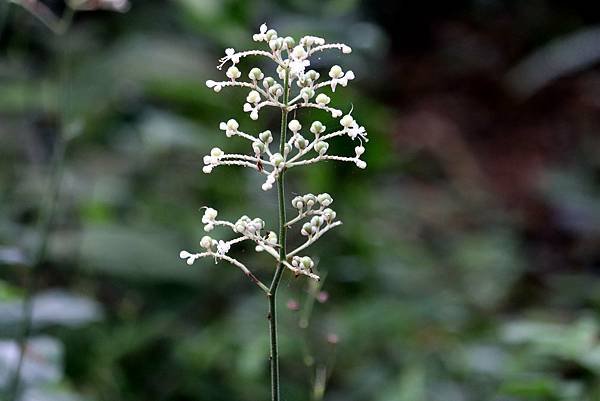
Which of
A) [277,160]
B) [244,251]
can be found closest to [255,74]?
[277,160]

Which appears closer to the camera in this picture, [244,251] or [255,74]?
[255,74]

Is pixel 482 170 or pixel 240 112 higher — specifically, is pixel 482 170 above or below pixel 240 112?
above

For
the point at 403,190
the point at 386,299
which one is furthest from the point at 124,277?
the point at 403,190

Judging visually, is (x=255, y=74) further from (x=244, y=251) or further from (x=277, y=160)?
(x=244, y=251)

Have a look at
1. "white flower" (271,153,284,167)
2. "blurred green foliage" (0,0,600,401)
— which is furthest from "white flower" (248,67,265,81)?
"blurred green foliage" (0,0,600,401)

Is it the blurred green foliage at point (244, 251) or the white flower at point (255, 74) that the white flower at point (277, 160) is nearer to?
the white flower at point (255, 74)

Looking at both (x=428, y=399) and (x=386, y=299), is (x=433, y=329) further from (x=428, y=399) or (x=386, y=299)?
(x=428, y=399)

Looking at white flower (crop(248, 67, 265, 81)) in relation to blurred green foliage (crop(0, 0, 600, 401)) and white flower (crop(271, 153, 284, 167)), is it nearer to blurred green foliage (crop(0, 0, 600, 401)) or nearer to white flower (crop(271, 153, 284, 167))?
white flower (crop(271, 153, 284, 167))

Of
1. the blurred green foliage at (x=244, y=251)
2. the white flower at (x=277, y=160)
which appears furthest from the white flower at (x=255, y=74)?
the blurred green foliage at (x=244, y=251)
